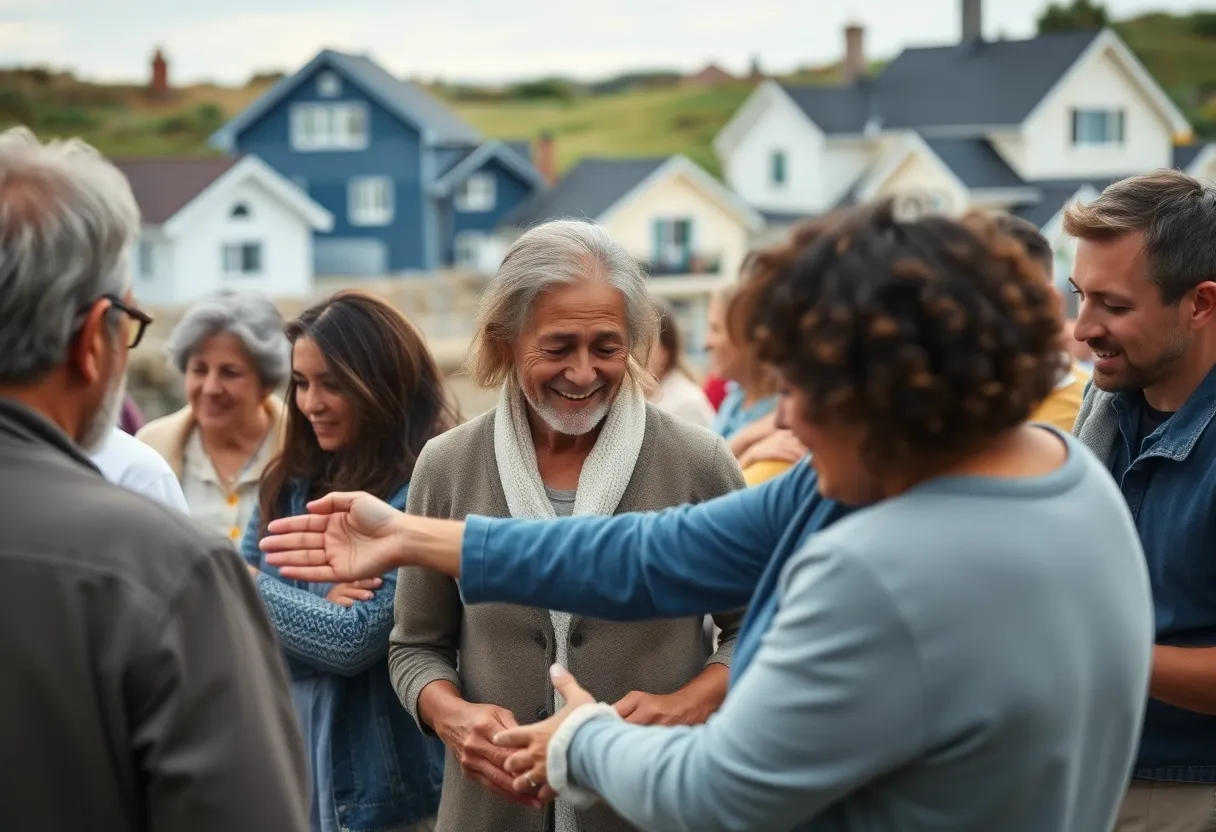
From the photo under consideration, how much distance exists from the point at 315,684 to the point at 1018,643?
239 cm

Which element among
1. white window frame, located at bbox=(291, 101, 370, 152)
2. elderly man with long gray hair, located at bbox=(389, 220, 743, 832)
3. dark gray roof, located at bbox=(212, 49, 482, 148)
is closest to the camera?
elderly man with long gray hair, located at bbox=(389, 220, 743, 832)

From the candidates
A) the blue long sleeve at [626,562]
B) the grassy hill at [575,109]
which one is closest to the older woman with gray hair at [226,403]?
the blue long sleeve at [626,562]

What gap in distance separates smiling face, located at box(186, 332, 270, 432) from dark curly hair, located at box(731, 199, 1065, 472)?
10.6 feet

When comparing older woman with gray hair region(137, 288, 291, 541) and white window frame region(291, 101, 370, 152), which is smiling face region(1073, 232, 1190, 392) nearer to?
older woman with gray hair region(137, 288, 291, 541)

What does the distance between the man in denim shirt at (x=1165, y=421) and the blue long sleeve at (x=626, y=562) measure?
94 centimetres

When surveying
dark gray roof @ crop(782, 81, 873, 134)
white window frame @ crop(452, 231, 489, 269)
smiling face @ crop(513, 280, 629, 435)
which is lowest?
white window frame @ crop(452, 231, 489, 269)

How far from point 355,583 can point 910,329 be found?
217 centimetres

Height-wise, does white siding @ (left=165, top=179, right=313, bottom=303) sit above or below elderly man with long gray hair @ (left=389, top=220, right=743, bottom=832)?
below

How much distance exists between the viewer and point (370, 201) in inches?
1547

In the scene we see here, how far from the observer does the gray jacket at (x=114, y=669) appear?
176 centimetres

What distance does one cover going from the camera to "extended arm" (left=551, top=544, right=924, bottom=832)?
5.69 ft

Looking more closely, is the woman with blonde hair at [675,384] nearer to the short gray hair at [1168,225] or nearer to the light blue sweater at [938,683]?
the short gray hair at [1168,225]

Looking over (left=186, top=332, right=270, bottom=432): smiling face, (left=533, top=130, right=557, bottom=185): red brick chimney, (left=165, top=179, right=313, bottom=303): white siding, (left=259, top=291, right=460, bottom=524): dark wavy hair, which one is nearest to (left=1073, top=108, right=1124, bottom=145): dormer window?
(left=533, top=130, right=557, bottom=185): red brick chimney

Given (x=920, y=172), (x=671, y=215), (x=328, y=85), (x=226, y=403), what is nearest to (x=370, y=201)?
(x=328, y=85)
